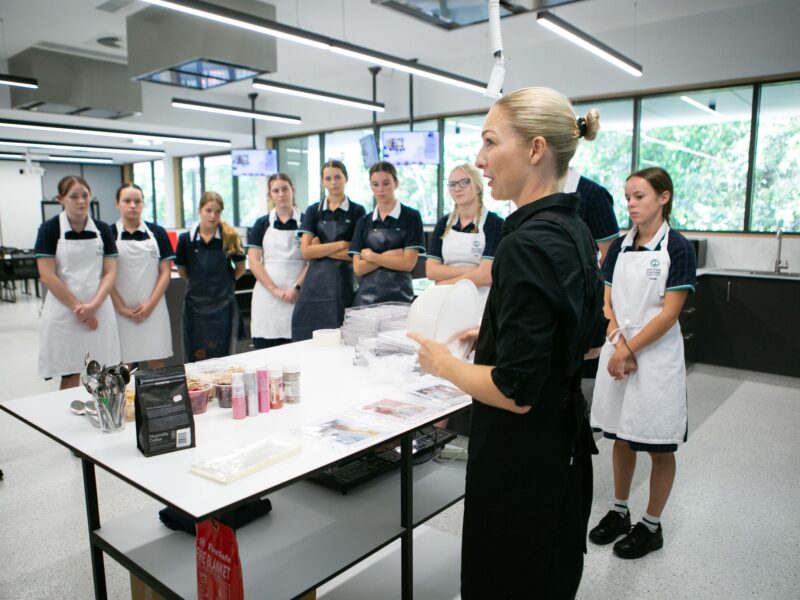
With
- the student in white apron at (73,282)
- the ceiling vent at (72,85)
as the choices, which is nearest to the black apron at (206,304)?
the student in white apron at (73,282)

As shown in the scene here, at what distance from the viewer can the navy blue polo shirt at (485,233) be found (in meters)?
3.13

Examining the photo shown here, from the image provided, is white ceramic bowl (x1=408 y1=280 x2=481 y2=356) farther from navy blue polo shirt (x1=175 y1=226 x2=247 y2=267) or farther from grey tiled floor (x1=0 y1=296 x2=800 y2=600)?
navy blue polo shirt (x1=175 y1=226 x2=247 y2=267)

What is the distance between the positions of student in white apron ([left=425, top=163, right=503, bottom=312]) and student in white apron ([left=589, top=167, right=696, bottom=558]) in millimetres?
819

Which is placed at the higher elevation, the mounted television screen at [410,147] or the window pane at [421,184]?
the mounted television screen at [410,147]

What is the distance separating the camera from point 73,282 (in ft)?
11.1

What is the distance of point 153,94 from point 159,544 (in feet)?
32.5

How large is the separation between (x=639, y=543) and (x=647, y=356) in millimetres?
782

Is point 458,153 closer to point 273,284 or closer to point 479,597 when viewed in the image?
point 273,284

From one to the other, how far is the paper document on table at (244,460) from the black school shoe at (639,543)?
5.44ft

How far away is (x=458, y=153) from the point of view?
8.82m

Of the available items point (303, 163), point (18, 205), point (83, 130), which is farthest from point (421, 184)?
point (18, 205)

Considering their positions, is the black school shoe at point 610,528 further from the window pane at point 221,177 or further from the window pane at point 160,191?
the window pane at point 160,191

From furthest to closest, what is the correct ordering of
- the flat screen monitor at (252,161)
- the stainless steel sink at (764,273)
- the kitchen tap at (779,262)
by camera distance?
the flat screen monitor at (252,161)
the kitchen tap at (779,262)
the stainless steel sink at (764,273)

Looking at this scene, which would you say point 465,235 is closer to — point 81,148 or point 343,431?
point 343,431
